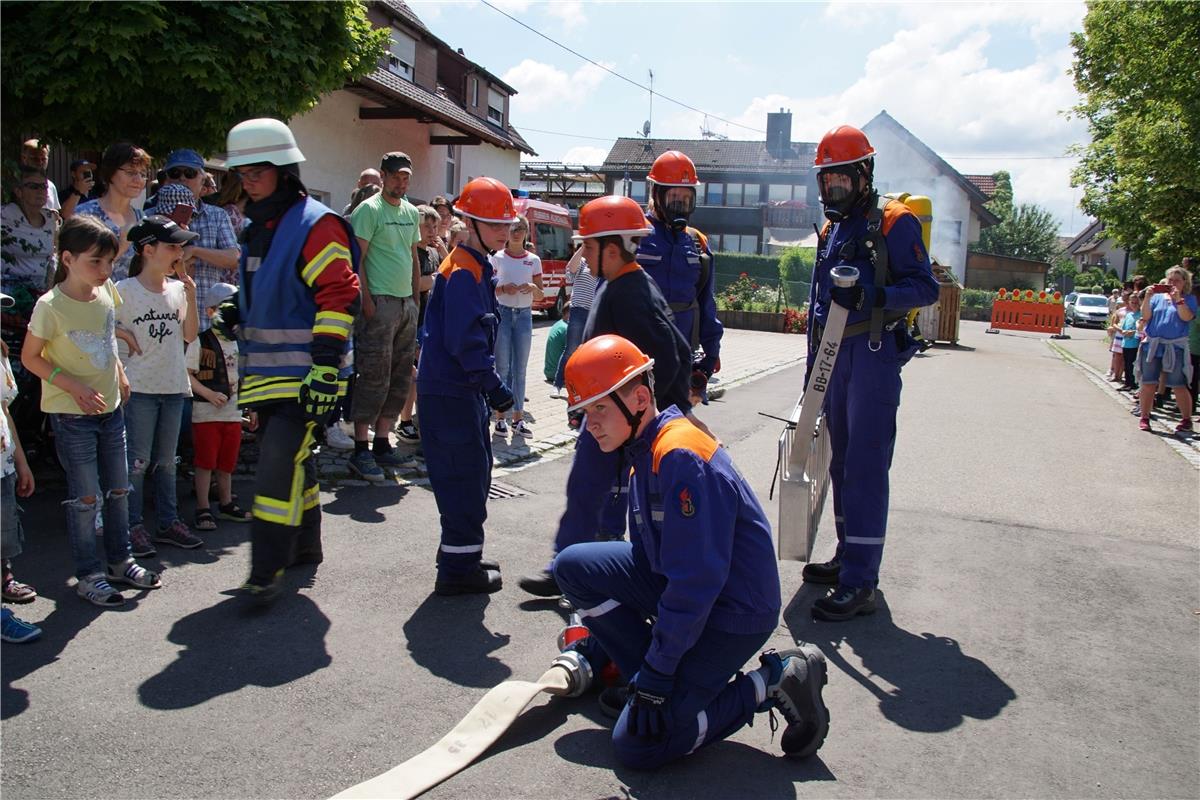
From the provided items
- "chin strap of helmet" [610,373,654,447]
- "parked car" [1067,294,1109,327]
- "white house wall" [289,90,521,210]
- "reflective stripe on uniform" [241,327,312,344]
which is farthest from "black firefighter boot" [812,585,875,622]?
"parked car" [1067,294,1109,327]

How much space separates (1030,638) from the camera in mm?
4734

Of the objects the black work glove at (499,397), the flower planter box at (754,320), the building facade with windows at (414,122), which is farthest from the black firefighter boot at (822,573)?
the flower planter box at (754,320)

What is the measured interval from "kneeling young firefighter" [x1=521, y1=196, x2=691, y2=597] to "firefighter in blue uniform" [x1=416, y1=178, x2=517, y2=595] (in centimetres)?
46

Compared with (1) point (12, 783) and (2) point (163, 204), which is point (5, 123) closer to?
(2) point (163, 204)

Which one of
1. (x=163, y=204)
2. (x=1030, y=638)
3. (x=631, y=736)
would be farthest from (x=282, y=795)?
(x=163, y=204)

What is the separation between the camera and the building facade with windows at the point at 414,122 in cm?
1803

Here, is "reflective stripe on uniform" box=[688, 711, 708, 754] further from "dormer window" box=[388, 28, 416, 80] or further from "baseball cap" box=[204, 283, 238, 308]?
"dormer window" box=[388, 28, 416, 80]

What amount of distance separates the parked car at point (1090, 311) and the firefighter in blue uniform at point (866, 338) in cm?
4487

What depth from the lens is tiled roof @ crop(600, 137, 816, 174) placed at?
191 ft

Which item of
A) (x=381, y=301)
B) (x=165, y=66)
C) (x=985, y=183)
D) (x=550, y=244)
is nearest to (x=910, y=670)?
(x=381, y=301)

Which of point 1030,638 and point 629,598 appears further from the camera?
point 1030,638

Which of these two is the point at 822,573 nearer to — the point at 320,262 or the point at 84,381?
the point at 320,262

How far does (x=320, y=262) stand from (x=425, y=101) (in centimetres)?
1805

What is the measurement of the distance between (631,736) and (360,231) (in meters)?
4.93
